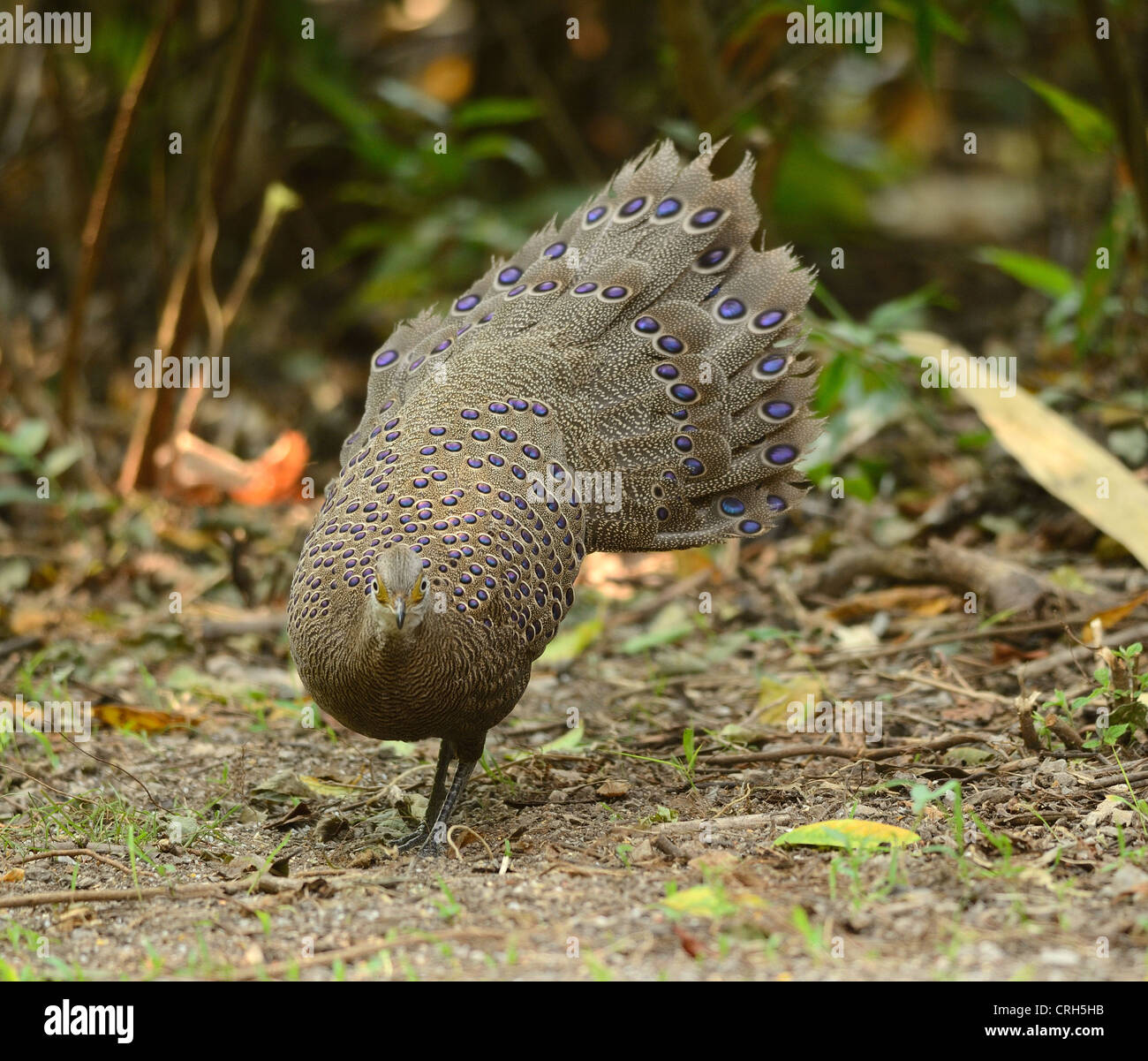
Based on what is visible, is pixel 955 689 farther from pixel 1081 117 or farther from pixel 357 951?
pixel 1081 117

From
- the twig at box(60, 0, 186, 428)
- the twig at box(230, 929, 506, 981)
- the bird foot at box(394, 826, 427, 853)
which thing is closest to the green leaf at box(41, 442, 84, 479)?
the twig at box(60, 0, 186, 428)

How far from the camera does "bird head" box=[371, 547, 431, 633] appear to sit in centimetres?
367

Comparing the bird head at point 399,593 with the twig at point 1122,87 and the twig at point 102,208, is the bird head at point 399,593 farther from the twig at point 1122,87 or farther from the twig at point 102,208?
the twig at point 102,208

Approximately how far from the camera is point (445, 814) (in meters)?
4.28

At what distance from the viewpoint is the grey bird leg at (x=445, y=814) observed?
164 inches

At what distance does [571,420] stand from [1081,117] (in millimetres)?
3164

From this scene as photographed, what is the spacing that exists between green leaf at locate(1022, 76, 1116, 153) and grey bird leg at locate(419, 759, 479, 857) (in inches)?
155

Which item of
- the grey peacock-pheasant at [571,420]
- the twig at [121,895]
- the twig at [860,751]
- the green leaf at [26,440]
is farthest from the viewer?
the green leaf at [26,440]

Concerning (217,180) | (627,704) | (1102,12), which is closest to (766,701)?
(627,704)

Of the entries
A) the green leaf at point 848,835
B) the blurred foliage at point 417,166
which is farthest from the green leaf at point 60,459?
the green leaf at point 848,835

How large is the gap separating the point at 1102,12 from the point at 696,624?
3.01m

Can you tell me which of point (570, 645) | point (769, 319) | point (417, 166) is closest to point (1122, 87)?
point (769, 319)

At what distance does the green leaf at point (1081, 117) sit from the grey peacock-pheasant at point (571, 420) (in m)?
2.06

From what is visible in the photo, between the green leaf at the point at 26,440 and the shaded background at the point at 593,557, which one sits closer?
the shaded background at the point at 593,557
